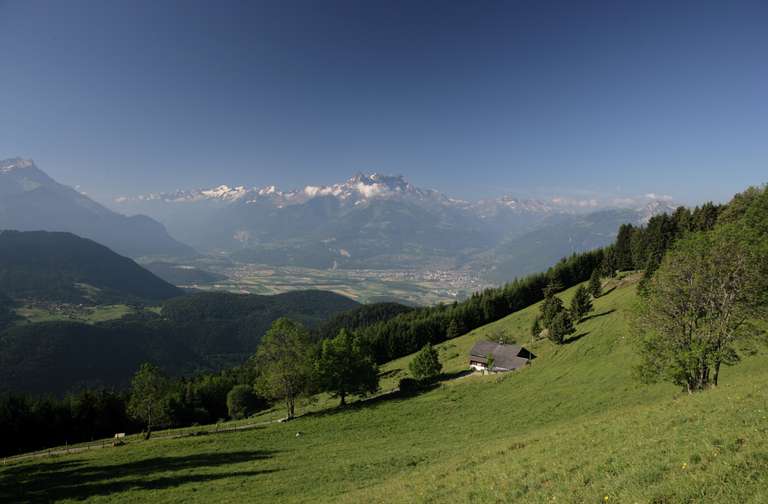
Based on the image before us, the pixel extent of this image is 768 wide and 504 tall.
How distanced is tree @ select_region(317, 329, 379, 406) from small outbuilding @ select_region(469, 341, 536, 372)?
22679mm

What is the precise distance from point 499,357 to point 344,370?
29.9 meters

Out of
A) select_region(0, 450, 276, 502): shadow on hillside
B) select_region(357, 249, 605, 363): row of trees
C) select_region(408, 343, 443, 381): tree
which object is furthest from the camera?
select_region(357, 249, 605, 363): row of trees

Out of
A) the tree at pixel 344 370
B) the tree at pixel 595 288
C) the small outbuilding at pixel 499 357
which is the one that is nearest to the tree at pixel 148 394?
the tree at pixel 344 370

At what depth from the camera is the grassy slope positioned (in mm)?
12336

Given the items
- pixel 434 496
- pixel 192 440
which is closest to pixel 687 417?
pixel 434 496

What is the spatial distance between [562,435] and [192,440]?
3745 cm

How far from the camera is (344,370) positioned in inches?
2088

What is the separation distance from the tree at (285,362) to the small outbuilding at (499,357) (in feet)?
111

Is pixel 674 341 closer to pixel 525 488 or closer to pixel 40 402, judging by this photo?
pixel 525 488

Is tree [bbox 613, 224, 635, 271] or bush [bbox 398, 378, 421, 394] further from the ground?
tree [bbox 613, 224, 635, 271]

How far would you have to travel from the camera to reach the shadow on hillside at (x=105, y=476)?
2496 cm

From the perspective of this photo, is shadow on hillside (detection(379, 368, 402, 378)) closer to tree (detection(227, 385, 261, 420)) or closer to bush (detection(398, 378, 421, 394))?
bush (detection(398, 378, 421, 394))

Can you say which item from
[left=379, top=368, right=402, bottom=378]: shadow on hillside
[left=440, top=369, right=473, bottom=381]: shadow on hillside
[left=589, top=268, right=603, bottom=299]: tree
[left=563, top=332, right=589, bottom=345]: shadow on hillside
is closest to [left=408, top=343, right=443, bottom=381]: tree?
[left=440, top=369, right=473, bottom=381]: shadow on hillside

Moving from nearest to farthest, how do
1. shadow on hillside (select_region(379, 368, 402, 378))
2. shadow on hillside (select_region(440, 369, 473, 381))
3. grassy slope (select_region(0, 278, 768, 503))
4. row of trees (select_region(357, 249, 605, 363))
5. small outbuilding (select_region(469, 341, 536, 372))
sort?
grassy slope (select_region(0, 278, 768, 503)) < shadow on hillside (select_region(440, 369, 473, 381)) < small outbuilding (select_region(469, 341, 536, 372)) < shadow on hillside (select_region(379, 368, 402, 378)) < row of trees (select_region(357, 249, 605, 363))
